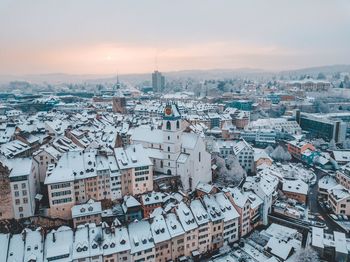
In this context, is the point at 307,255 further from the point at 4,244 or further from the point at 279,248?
the point at 4,244

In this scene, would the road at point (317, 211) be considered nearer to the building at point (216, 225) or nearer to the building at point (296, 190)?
the building at point (296, 190)

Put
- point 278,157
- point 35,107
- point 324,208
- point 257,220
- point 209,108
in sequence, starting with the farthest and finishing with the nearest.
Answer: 1. point 35,107
2. point 209,108
3. point 278,157
4. point 324,208
5. point 257,220

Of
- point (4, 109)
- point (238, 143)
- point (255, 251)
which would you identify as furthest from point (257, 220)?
point (4, 109)

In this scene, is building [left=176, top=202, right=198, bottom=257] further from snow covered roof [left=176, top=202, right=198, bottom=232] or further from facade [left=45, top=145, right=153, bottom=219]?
facade [left=45, top=145, right=153, bottom=219]

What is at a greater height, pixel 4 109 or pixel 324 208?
pixel 4 109

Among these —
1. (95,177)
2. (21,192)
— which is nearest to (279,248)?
(95,177)

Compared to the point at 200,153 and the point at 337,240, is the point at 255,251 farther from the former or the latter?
the point at 200,153

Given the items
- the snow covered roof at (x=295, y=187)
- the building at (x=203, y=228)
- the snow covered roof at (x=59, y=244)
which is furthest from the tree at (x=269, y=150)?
the snow covered roof at (x=59, y=244)
